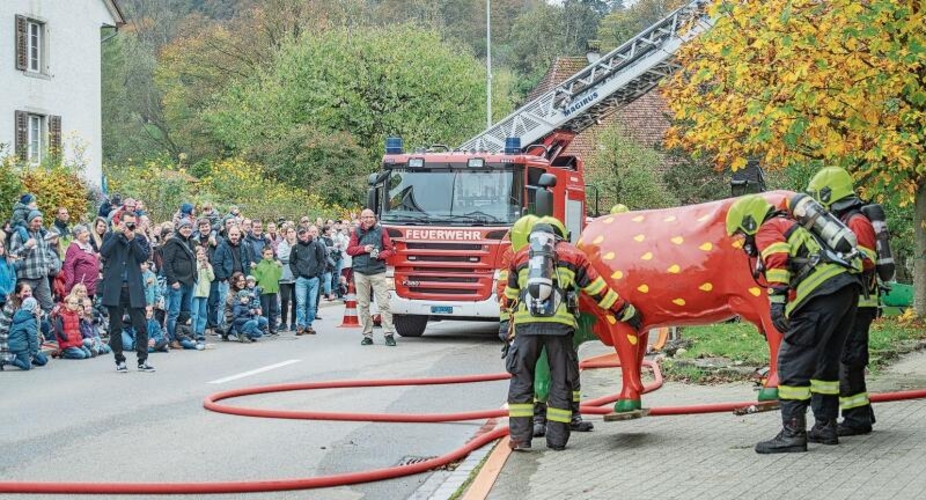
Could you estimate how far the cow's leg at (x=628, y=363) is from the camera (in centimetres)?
993

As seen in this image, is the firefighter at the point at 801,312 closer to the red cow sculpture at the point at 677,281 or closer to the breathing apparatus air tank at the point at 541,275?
the red cow sculpture at the point at 677,281

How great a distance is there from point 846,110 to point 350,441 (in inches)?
322

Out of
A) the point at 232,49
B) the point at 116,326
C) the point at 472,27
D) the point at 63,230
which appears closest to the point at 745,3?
the point at 116,326

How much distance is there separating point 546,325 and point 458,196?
10.3 metres

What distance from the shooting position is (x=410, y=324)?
20469 mm

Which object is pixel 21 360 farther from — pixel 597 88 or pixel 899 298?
pixel 899 298

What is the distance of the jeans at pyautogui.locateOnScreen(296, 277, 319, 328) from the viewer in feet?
70.4

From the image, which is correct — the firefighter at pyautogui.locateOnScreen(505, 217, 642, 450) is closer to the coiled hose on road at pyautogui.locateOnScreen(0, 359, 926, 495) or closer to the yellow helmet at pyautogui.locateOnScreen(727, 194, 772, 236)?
the coiled hose on road at pyautogui.locateOnScreen(0, 359, 926, 495)

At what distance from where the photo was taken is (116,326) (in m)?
15.1

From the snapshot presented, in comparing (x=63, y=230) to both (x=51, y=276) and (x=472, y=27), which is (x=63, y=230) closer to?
(x=51, y=276)

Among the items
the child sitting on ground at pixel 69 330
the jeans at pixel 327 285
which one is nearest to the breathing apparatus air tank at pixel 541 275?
the child sitting on ground at pixel 69 330

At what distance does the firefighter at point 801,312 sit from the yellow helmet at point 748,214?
82 millimetres

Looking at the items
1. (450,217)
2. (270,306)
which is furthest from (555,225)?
(270,306)

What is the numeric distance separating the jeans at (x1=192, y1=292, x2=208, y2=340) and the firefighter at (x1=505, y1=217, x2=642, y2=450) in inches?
405
